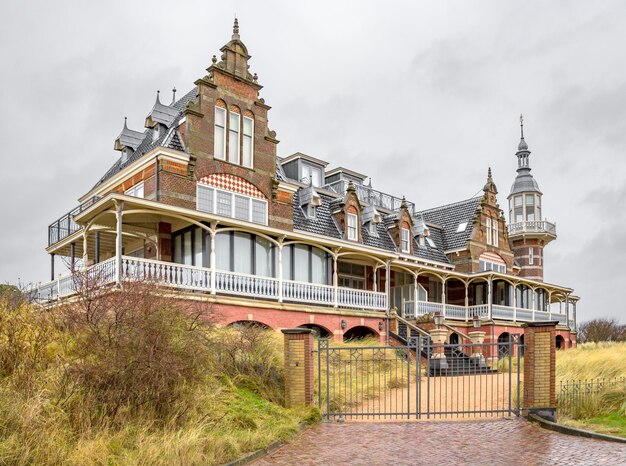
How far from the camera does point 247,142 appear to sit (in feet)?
86.8

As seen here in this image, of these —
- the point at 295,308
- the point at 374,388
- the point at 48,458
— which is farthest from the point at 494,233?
the point at 48,458

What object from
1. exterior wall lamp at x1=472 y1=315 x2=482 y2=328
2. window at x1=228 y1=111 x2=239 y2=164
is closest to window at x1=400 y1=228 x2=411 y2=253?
exterior wall lamp at x1=472 y1=315 x2=482 y2=328

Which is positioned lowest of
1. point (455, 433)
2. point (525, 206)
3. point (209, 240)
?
point (455, 433)

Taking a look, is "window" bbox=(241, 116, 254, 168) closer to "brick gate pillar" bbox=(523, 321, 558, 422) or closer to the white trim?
the white trim

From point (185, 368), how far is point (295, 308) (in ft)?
42.4

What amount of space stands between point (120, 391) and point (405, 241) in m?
27.1

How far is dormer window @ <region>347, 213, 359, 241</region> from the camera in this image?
107ft

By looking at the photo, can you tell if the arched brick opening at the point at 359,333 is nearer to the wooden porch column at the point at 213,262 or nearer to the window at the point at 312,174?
the wooden porch column at the point at 213,262

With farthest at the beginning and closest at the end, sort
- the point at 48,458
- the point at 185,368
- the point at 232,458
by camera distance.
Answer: the point at 185,368 → the point at 232,458 → the point at 48,458

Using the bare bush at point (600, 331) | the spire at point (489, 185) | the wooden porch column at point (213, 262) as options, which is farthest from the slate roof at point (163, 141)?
the bare bush at point (600, 331)

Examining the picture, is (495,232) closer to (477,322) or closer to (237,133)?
(477,322)

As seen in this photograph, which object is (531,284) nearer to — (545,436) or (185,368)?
(545,436)

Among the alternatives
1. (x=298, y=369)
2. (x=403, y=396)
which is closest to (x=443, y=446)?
(x=298, y=369)

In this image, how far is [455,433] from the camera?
1288cm
